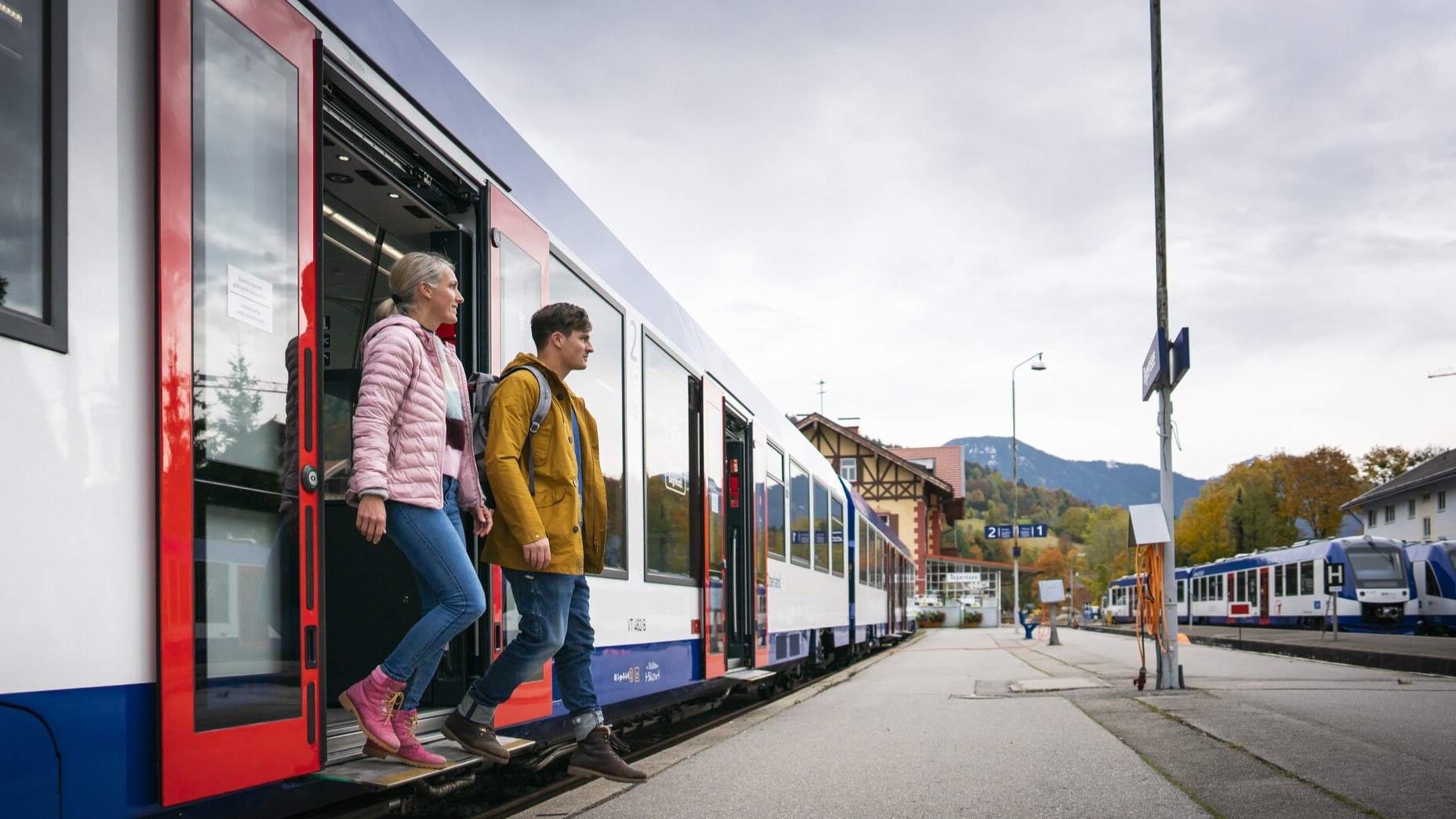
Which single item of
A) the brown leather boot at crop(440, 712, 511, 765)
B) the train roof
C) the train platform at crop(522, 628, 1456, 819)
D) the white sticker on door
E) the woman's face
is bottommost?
the train platform at crop(522, 628, 1456, 819)

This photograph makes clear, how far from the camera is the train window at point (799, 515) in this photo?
13.5 m

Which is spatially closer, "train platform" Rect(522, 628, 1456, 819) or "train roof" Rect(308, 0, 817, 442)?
"train roof" Rect(308, 0, 817, 442)

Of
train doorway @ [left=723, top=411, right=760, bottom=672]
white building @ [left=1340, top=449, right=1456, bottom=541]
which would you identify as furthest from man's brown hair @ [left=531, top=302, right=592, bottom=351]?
white building @ [left=1340, top=449, right=1456, bottom=541]

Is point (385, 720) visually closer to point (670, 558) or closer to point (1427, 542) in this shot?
point (670, 558)

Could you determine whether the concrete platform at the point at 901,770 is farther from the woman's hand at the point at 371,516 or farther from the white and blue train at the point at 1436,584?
the white and blue train at the point at 1436,584

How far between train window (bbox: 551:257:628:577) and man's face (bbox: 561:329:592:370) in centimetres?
119

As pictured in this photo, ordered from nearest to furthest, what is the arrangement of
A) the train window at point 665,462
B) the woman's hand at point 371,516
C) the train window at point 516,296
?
the woman's hand at point 371,516 → the train window at point 516,296 → the train window at point 665,462

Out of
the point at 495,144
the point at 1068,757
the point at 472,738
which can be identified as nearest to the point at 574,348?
the point at 495,144

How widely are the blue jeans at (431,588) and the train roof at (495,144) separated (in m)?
1.48

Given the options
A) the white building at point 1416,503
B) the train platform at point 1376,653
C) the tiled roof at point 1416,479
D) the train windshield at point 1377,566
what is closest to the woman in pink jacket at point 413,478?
the train platform at point 1376,653

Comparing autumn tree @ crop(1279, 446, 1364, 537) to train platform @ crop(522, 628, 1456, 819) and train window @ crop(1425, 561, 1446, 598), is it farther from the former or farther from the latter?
train platform @ crop(522, 628, 1456, 819)

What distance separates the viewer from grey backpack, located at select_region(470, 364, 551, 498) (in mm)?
4902

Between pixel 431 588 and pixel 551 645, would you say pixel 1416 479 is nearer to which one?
pixel 551 645

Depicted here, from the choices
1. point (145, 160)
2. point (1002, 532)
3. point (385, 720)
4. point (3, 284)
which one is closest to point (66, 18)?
point (145, 160)
